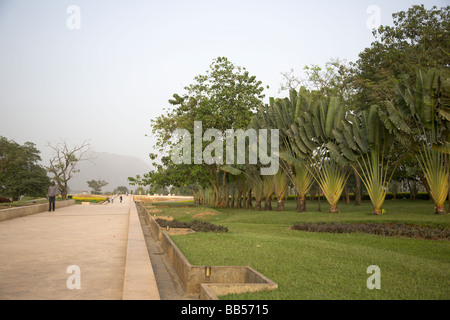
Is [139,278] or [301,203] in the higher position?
[301,203]

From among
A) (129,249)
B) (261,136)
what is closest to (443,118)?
(261,136)

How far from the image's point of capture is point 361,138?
734 inches

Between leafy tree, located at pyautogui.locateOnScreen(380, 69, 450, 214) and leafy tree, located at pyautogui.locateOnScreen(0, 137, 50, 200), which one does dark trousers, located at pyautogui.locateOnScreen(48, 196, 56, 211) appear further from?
leafy tree, located at pyautogui.locateOnScreen(0, 137, 50, 200)

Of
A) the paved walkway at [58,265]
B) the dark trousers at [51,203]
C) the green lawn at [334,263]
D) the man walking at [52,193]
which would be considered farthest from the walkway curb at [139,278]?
Answer: the dark trousers at [51,203]

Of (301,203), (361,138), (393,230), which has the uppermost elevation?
(361,138)

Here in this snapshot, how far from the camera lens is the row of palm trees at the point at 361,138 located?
1566 cm

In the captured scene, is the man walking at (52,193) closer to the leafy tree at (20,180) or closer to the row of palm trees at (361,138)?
the row of palm trees at (361,138)

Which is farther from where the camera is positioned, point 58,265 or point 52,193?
point 52,193

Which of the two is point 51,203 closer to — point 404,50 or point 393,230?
point 393,230

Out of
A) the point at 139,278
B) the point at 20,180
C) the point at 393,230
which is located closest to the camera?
the point at 139,278

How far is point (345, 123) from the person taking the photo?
1897cm

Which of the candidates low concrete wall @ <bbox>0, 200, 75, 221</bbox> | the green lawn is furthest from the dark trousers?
the green lawn

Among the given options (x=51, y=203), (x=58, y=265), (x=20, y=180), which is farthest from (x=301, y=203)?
(x=20, y=180)
